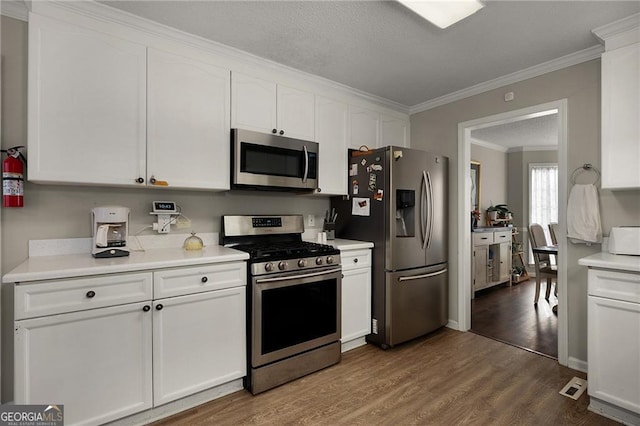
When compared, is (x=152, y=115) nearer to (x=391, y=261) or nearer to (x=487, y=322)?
(x=391, y=261)

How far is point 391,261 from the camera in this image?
2.79 metres

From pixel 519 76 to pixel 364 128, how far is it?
4.84 feet

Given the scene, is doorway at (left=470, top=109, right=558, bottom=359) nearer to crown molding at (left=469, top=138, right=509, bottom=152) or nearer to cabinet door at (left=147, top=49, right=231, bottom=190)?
crown molding at (left=469, top=138, right=509, bottom=152)

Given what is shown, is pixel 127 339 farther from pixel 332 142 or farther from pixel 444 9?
pixel 444 9

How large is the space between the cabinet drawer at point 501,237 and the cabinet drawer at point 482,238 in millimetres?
134

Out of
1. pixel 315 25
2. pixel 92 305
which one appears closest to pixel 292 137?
pixel 315 25

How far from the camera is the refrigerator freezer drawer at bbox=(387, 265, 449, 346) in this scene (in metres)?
2.81

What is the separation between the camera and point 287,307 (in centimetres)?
227

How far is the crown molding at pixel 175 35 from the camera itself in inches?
72.3

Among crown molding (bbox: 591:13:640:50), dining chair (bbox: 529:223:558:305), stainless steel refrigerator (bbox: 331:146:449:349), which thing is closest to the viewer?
crown molding (bbox: 591:13:640:50)

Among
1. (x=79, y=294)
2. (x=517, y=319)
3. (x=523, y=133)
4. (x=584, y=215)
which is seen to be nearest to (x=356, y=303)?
(x=584, y=215)

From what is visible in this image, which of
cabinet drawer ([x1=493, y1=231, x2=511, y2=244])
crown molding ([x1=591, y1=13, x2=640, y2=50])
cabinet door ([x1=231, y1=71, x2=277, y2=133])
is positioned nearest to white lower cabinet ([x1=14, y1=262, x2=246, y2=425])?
cabinet door ([x1=231, y1=71, x2=277, y2=133])

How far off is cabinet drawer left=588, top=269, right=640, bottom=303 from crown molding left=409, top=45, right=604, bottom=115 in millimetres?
1693

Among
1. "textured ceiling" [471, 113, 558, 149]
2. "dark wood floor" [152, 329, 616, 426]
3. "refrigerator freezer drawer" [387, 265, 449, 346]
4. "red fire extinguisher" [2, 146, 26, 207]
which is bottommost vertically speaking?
"dark wood floor" [152, 329, 616, 426]
